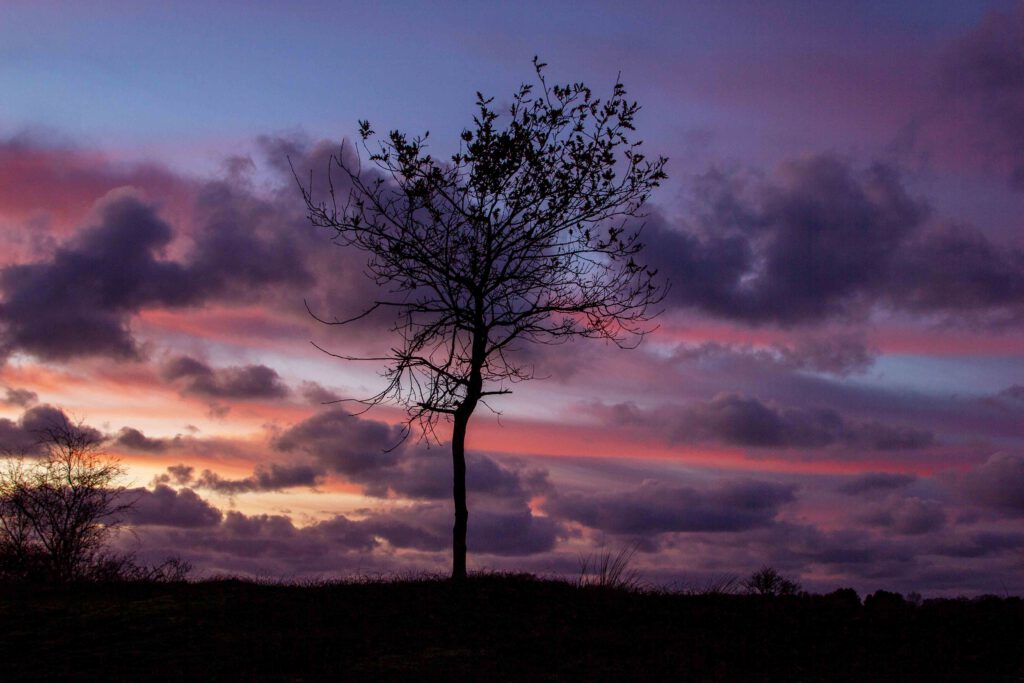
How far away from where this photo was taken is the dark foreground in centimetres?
1225

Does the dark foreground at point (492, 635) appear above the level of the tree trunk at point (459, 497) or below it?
below

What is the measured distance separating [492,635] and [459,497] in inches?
180

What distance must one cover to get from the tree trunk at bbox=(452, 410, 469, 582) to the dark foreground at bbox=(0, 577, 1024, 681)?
0.55 meters

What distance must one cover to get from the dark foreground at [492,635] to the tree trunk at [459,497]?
1.81ft

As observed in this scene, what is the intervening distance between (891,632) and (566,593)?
608cm

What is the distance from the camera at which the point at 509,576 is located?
18.8 meters

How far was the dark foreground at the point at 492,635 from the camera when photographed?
12.2 m

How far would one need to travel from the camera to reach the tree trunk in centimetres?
1802

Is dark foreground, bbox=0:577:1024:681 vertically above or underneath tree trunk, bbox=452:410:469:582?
underneath

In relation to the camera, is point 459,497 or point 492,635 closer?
point 492,635

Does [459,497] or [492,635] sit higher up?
[459,497]

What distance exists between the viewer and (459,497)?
1845 cm

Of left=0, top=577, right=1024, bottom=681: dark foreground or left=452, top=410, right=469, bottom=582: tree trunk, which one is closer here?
left=0, top=577, right=1024, bottom=681: dark foreground

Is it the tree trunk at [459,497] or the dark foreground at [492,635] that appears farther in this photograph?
the tree trunk at [459,497]
